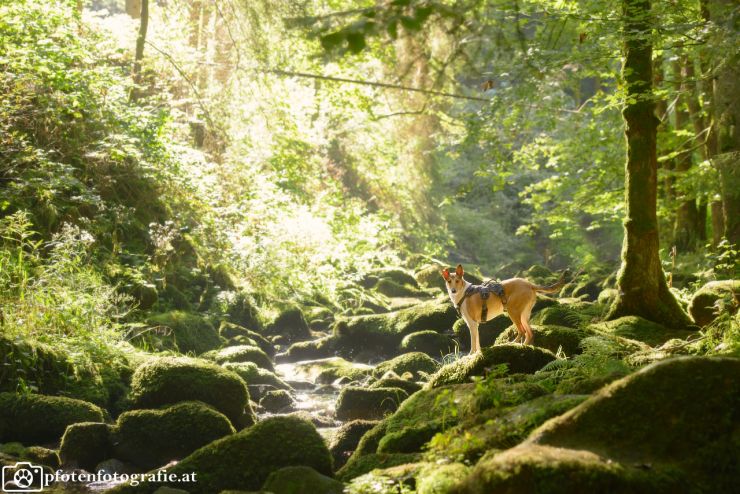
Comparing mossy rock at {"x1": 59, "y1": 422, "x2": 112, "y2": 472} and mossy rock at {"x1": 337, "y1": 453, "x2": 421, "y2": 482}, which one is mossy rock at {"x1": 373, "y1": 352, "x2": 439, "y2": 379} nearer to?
mossy rock at {"x1": 59, "y1": 422, "x2": 112, "y2": 472}

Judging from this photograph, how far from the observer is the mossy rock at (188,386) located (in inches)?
331

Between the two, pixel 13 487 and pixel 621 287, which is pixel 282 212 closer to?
pixel 621 287

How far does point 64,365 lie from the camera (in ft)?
29.8

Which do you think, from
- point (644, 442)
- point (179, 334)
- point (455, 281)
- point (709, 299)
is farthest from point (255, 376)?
point (644, 442)

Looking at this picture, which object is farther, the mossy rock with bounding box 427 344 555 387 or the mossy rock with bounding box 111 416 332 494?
the mossy rock with bounding box 427 344 555 387

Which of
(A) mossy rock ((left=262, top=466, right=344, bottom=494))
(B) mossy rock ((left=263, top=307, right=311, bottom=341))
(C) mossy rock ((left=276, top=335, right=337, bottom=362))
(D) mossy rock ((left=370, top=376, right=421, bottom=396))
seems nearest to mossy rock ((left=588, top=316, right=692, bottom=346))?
(D) mossy rock ((left=370, top=376, right=421, bottom=396))

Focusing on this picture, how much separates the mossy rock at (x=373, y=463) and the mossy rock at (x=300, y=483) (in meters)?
0.28

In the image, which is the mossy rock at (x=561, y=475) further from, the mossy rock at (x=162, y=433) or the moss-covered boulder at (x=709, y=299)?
the moss-covered boulder at (x=709, y=299)

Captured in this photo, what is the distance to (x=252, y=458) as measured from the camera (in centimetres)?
614

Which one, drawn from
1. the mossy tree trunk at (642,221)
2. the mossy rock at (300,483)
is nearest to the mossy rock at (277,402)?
the mossy rock at (300,483)

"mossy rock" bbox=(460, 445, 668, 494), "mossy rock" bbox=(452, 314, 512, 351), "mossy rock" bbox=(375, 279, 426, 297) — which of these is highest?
"mossy rock" bbox=(460, 445, 668, 494)

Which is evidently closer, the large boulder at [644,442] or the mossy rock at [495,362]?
the large boulder at [644,442]

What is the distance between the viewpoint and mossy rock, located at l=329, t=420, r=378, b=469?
24.2 ft

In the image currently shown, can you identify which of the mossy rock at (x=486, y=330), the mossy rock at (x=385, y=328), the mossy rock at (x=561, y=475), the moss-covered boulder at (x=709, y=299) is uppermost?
the mossy rock at (x=561, y=475)
